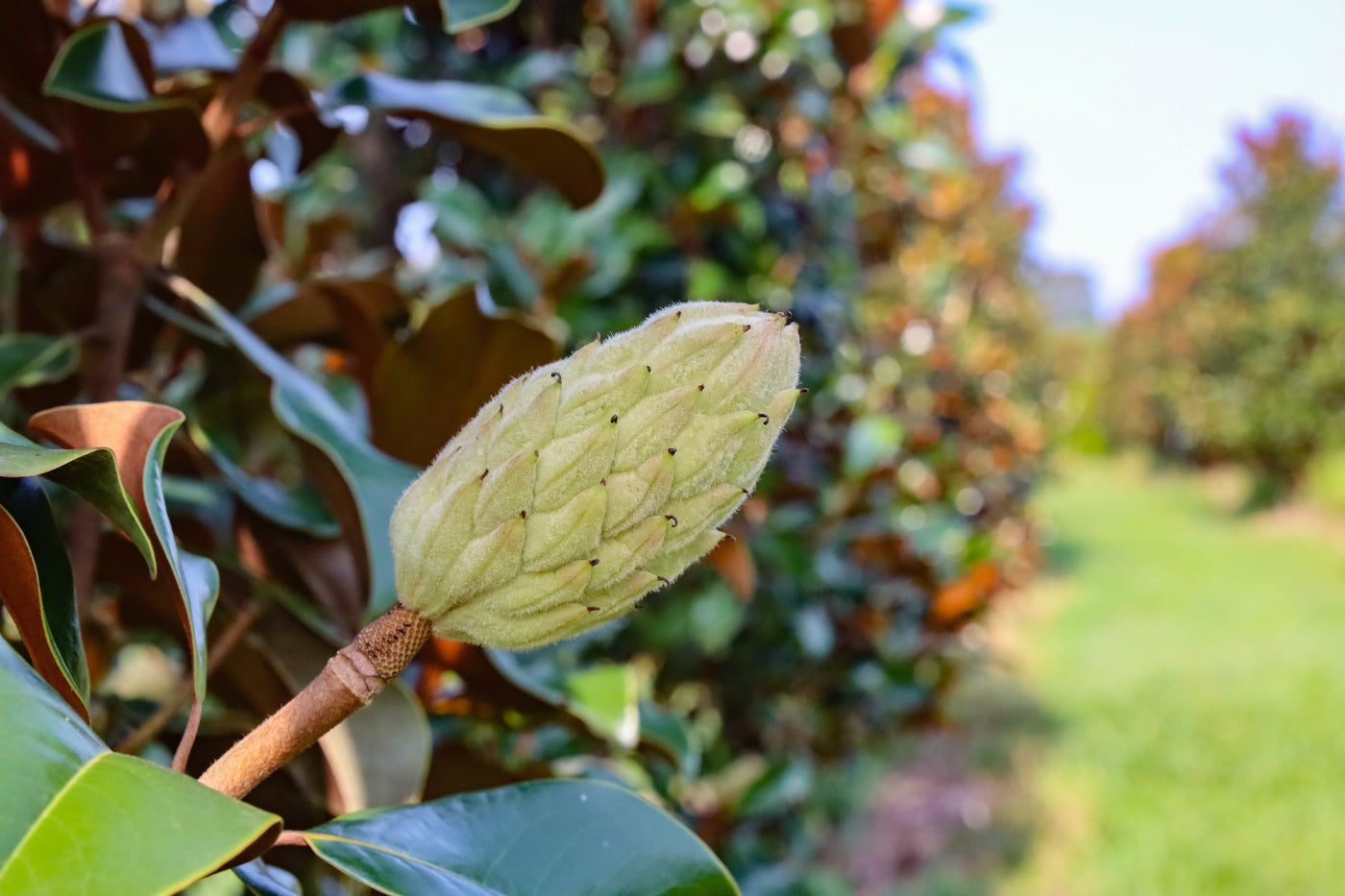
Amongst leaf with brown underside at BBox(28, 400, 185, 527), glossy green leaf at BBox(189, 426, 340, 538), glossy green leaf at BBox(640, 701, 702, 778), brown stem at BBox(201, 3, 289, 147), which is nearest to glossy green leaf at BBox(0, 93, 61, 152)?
brown stem at BBox(201, 3, 289, 147)

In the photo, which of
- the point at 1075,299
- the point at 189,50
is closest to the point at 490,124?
the point at 189,50

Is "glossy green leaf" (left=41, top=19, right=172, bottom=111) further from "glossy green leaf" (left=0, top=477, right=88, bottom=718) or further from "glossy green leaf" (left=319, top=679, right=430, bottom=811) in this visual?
"glossy green leaf" (left=319, top=679, right=430, bottom=811)

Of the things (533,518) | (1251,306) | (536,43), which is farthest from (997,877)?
(1251,306)

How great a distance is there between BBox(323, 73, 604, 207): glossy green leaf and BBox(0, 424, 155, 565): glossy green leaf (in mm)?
378

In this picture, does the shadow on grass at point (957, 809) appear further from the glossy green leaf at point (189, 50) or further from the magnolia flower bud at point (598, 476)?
the magnolia flower bud at point (598, 476)

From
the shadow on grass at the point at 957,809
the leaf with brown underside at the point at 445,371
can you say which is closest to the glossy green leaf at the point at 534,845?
the leaf with brown underside at the point at 445,371

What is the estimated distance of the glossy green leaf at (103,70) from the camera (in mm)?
667

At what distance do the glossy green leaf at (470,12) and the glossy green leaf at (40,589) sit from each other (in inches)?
15.2

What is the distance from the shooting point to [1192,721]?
5262 millimetres

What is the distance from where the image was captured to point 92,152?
0.78 metres

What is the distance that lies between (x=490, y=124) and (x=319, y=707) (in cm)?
46

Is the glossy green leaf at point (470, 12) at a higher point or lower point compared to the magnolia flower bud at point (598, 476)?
higher

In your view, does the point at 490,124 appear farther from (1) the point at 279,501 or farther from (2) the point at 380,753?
(2) the point at 380,753

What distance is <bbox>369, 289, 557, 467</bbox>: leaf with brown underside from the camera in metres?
0.79
